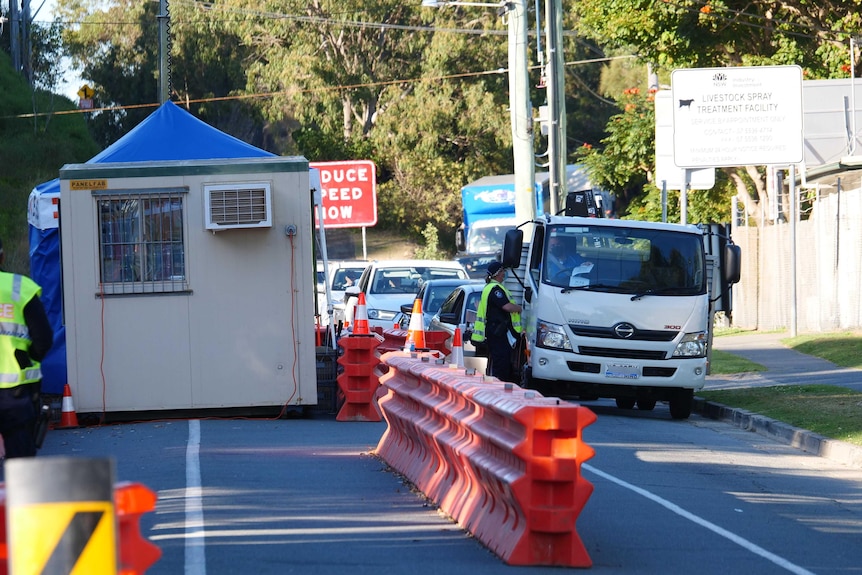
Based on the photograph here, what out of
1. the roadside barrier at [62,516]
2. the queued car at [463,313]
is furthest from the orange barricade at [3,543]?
the queued car at [463,313]

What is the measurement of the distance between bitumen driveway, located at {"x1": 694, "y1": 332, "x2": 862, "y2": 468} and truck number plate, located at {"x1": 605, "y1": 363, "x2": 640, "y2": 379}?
4.63 feet

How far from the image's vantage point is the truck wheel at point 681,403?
1611cm

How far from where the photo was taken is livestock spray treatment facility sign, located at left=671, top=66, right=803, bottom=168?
25.7 m

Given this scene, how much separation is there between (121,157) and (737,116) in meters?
14.3

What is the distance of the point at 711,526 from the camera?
29.2 feet

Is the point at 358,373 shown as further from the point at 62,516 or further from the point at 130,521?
the point at 62,516

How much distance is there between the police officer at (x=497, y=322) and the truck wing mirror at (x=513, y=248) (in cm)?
21

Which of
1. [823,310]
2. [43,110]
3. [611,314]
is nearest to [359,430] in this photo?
[611,314]

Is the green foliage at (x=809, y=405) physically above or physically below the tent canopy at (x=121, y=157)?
below

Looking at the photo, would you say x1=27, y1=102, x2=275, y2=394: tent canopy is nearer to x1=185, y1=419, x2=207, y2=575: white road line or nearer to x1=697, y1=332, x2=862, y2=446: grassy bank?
x1=185, y1=419, x2=207, y2=575: white road line

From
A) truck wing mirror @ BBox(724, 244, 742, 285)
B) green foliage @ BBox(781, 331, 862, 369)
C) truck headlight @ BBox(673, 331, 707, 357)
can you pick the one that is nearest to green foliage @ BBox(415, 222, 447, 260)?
green foliage @ BBox(781, 331, 862, 369)

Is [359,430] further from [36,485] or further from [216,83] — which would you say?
[216,83]

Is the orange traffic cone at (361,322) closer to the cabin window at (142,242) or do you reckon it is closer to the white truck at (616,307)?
the white truck at (616,307)

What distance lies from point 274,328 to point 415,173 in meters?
43.7
